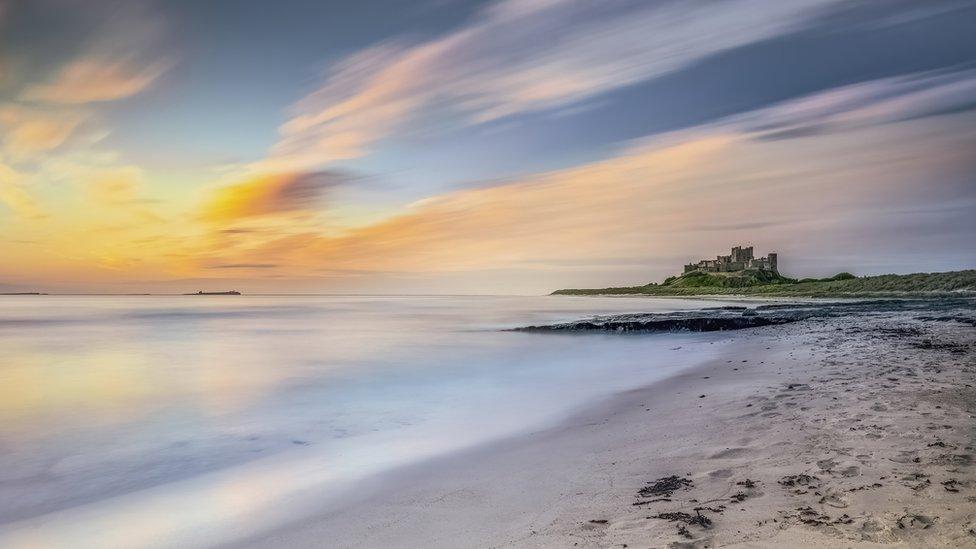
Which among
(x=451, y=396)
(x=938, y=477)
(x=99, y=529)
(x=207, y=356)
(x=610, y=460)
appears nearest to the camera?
(x=938, y=477)

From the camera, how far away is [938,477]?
370 centimetres

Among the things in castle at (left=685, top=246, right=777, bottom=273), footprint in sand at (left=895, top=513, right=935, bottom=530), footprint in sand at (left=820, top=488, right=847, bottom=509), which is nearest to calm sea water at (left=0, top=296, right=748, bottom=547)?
footprint in sand at (left=820, top=488, right=847, bottom=509)

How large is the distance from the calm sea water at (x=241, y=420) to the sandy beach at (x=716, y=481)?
106 centimetres

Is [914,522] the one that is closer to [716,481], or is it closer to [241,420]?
[716,481]

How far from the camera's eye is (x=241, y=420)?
927 cm

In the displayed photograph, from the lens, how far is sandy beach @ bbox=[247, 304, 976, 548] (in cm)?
322

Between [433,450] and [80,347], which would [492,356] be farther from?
[80,347]

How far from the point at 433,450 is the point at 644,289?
443 ft

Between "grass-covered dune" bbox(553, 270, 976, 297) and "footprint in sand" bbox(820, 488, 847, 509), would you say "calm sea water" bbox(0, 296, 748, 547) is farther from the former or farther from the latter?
"grass-covered dune" bbox(553, 270, 976, 297)

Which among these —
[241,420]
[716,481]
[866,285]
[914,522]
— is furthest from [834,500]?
[866,285]

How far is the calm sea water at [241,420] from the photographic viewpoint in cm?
509

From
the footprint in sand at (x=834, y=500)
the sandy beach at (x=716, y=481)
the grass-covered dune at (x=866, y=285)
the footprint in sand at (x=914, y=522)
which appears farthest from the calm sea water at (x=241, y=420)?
the grass-covered dune at (x=866, y=285)

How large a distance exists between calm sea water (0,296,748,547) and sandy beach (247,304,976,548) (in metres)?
1.06

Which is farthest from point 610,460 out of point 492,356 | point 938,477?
point 492,356
